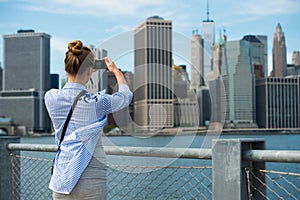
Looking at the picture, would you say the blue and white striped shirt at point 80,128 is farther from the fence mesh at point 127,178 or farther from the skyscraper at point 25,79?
the skyscraper at point 25,79

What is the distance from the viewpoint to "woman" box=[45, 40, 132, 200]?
2.78m

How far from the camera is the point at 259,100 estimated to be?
3356 inches

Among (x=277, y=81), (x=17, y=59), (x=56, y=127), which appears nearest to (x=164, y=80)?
(x=56, y=127)

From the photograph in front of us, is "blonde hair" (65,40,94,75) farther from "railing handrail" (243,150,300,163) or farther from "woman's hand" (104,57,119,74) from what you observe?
"railing handrail" (243,150,300,163)

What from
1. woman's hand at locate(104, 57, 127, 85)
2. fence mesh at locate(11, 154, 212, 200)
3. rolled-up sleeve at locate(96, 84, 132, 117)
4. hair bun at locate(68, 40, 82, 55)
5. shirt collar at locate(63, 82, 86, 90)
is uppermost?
hair bun at locate(68, 40, 82, 55)

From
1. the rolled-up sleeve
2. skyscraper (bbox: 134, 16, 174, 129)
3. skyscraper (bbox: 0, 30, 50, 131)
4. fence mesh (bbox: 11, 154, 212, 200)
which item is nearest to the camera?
the rolled-up sleeve

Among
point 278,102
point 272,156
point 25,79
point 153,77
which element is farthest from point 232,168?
point 25,79

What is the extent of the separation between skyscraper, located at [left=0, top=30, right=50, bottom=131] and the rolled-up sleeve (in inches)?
3821

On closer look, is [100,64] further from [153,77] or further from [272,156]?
[272,156]

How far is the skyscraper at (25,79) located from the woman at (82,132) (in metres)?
96.9

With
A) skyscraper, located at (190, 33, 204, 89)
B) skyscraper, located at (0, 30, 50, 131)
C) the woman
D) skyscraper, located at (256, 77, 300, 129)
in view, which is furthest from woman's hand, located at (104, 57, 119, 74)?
skyscraper, located at (0, 30, 50, 131)

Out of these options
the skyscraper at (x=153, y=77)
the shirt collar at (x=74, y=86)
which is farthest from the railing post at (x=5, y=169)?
the shirt collar at (x=74, y=86)

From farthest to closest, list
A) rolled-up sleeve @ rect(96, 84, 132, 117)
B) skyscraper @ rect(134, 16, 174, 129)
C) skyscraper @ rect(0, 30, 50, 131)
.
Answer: skyscraper @ rect(0, 30, 50, 131) < skyscraper @ rect(134, 16, 174, 129) < rolled-up sleeve @ rect(96, 84, 132, 117)

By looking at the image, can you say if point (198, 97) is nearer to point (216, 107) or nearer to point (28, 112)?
point (216, 107)
